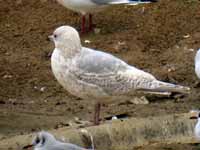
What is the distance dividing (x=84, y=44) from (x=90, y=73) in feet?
12.4

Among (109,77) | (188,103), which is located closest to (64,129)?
(109,77)

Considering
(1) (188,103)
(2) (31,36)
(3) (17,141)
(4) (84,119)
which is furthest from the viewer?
(2) (31,36)

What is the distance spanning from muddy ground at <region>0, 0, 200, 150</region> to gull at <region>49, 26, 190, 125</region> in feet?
1.64

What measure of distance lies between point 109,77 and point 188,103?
1.72 metres

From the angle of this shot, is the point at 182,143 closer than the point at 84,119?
Yes

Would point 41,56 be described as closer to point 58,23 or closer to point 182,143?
point 58,23

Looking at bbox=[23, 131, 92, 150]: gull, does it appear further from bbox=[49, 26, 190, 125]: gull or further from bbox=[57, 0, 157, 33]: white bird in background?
bbox=[57, 0, 157, 33]: white bird in background

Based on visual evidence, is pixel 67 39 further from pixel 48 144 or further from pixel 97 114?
pixel 48 144

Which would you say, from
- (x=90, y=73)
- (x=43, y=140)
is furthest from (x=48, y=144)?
(x=90, y=73)

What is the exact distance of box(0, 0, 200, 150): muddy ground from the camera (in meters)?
9.14

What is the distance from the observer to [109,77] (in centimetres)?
809

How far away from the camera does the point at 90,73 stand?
8.02 m

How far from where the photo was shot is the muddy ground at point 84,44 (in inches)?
360

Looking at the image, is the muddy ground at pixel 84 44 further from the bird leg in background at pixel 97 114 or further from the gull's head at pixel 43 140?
the gull's head at pixel 43 140
